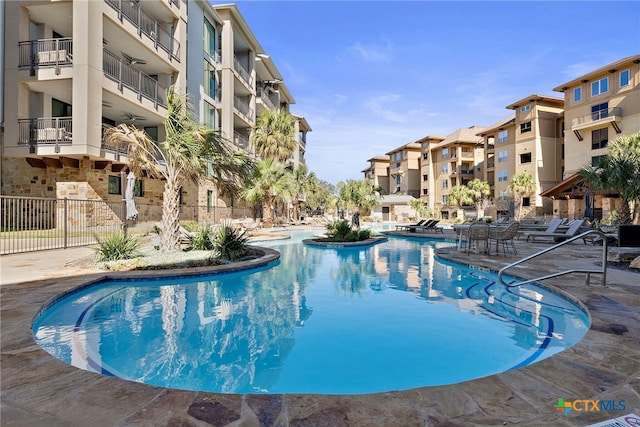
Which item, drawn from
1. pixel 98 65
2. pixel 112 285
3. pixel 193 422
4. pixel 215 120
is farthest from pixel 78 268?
pixel 215 120

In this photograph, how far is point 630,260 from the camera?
873cm

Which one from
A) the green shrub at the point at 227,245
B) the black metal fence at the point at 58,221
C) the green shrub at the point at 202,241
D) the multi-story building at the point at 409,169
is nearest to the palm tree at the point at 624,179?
the green shrub at the point at 227,245

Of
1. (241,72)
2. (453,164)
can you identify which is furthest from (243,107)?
(453,164)

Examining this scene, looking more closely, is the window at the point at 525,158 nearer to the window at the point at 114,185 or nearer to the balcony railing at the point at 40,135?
the window at the point at 114,185

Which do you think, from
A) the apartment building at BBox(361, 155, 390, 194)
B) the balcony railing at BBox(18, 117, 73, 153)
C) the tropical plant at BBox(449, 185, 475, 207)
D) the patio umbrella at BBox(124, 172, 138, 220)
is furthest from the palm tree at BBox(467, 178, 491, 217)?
the balcony railing at BBox(18, 117, 73, 153)

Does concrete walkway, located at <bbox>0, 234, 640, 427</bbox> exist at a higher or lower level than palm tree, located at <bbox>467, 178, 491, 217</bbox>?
lower

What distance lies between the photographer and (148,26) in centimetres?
1881

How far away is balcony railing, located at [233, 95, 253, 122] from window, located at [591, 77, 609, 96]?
32595 millimetres

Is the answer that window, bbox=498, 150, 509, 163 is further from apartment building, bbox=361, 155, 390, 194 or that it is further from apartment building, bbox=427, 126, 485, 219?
apartment building, bbox=361, 155, 390, 194

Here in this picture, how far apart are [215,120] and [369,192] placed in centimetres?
2640

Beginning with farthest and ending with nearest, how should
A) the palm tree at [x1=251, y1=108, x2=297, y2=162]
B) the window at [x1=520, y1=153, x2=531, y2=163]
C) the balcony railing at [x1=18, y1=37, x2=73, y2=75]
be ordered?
the window at [x1=520, y1=153, x2=531, y2=163] → the palm tree at [x1=251, y1=108, x2=297, y2=162] → the balcony railing at [x1=18, y1=37, x2=73, y2=75]

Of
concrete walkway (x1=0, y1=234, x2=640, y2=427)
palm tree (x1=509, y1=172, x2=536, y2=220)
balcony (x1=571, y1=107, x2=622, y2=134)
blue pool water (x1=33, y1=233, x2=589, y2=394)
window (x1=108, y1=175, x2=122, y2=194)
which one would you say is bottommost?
blue pool water (x1=33, y1=233, x2=589, y2=394)

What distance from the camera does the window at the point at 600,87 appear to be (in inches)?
1267

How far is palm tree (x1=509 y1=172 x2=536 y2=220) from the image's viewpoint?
40.7m
